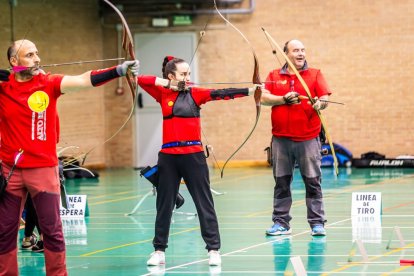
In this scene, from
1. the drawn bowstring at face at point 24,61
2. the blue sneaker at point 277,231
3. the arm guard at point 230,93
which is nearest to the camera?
the drawn bowstring at face at point 24,61

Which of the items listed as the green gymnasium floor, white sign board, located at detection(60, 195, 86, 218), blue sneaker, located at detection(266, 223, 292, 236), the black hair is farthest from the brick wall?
the black hair

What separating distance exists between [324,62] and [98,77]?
1591 cm

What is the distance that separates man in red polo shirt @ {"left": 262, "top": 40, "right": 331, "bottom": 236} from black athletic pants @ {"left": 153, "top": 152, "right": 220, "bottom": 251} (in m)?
1.83

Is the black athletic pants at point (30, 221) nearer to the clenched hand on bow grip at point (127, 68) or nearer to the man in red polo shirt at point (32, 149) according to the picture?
the man in red polo shirt at point (32, 149)

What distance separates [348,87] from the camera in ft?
73.4

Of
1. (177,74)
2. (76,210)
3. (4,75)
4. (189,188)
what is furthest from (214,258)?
→ (76,210)

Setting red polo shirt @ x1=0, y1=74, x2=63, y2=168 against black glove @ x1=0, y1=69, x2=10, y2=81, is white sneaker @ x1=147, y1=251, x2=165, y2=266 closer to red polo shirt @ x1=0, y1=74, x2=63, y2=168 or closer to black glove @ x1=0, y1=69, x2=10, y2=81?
red polo shirt @ x1=0, y1=74, x2=63, y2=168

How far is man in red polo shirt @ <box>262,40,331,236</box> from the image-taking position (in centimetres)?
1041

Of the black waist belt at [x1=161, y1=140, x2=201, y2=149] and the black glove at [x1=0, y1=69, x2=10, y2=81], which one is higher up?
the black glove at [x1=0, y1=69, x2=10, y2=81]

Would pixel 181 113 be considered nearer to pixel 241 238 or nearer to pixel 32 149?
pixel 32 149

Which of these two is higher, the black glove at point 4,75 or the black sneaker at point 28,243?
the black glove at point 4,75

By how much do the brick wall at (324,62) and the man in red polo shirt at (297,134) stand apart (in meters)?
11.6

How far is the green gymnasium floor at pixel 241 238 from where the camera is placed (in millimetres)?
8656

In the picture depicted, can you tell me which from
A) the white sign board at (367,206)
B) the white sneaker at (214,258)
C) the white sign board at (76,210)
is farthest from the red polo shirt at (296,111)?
the white sign board at (76,210)
